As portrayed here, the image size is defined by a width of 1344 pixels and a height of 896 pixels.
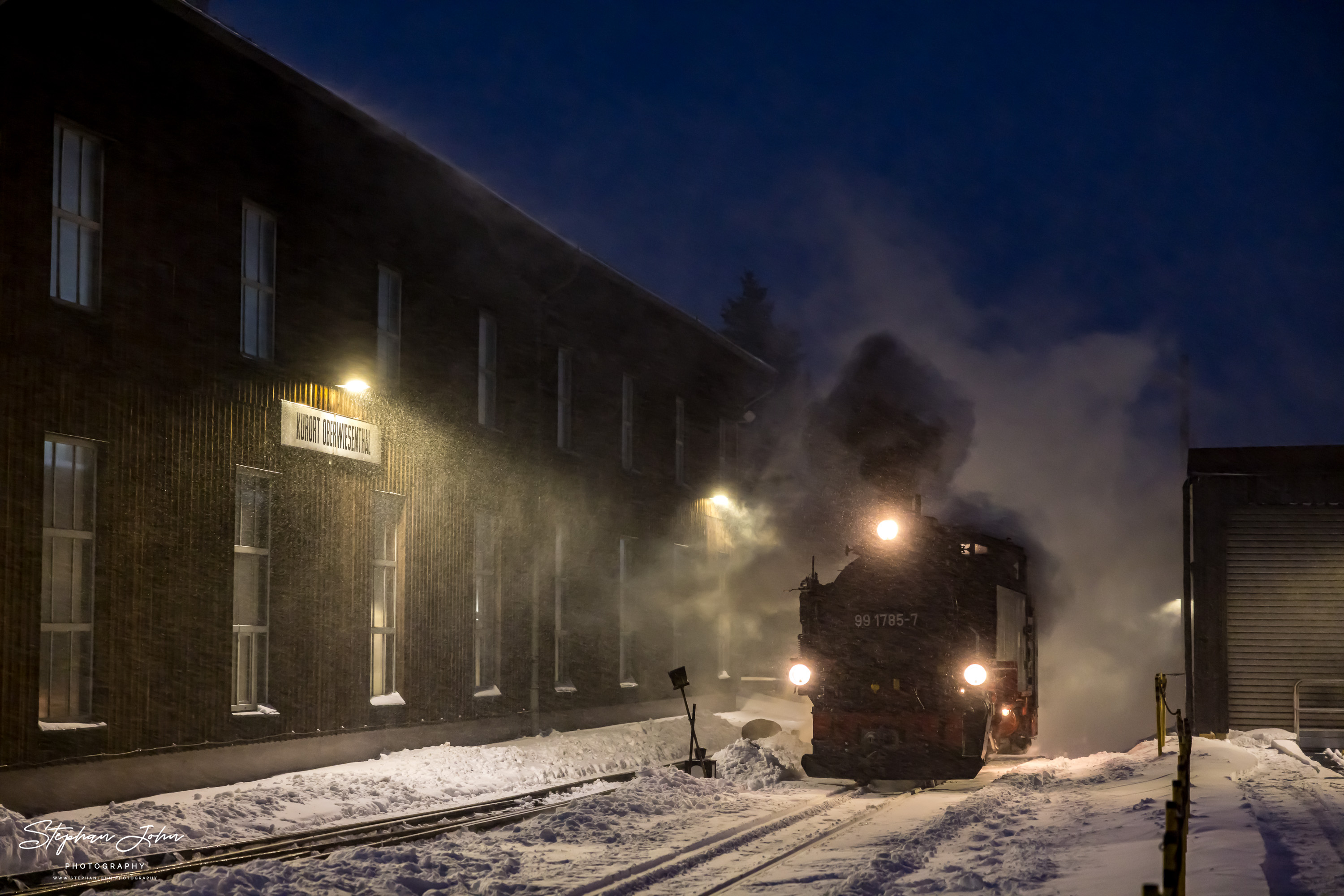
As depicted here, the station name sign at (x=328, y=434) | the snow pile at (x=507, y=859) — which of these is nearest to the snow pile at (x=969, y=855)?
the snow pile at (x=507, y=859)

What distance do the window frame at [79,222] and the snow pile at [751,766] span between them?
9.94m

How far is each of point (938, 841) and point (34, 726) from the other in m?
8.87

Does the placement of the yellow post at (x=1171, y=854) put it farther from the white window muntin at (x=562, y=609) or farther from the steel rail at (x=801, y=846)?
the white window muntin at (x=562, y=609)

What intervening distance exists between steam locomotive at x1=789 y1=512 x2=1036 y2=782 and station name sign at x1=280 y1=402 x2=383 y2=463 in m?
6.65

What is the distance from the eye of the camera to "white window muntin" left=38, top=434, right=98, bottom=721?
14.1m

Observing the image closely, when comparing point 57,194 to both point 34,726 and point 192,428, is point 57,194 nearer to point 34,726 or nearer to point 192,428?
point 192,428

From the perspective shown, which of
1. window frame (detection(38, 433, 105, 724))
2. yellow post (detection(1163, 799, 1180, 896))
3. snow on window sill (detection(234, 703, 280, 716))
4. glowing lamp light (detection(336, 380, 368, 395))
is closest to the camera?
yellow post (detection(1163, 799, 1180, 896))

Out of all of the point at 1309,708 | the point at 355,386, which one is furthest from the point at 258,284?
the point at 1309,708

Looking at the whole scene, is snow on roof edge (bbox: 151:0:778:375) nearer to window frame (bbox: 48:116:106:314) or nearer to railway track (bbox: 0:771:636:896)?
window frame (bbox: 48:116:106:314)

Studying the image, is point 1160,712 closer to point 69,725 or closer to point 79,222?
point 69,725

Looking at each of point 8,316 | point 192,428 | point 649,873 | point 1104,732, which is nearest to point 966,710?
point 649,873

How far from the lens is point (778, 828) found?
44.1 ft

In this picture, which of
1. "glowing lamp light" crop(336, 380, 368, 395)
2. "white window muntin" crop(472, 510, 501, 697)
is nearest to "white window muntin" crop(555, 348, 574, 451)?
"white window muntin" crop(472, 510, 501, 697)

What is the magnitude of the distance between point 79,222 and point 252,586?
5106mm
